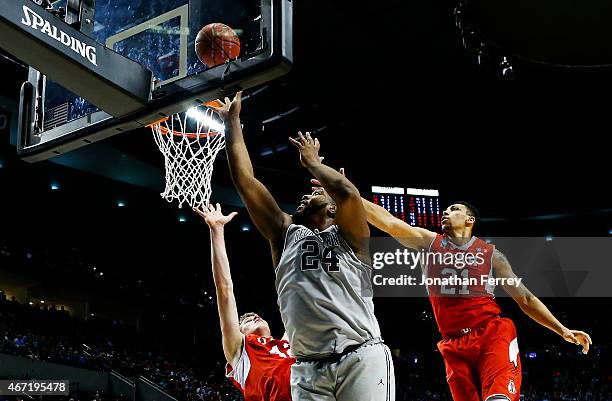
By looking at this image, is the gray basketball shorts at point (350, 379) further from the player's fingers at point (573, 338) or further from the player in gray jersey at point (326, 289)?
the player's fingers at point (573, 338)

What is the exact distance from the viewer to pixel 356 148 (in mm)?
16656

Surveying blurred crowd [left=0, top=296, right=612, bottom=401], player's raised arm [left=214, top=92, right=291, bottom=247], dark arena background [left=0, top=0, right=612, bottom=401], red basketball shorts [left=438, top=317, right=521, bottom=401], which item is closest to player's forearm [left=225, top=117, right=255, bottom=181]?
player's raised arm [left=214, top=92, right=291, bottom=247]

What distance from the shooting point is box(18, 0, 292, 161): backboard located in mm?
3514

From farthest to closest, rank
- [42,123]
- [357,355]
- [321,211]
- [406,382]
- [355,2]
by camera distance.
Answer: [406,382], [355,2], [42,123], [321,211], [357,355]

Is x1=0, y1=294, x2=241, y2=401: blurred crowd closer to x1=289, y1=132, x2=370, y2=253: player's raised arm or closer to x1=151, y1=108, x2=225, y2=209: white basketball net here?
x1=151, y1=108, x2=225, y2=209: white basketball net

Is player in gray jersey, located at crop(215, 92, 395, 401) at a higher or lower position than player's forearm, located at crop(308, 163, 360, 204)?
lower

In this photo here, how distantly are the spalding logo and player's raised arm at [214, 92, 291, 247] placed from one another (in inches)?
31.0

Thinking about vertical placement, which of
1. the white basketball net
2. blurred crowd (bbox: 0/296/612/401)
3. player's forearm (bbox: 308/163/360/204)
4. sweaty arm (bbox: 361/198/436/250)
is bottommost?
blurred crowd (bbox: 0/296/612/401)

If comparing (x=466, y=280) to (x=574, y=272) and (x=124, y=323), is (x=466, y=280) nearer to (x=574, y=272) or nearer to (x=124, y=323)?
(x=574, y=272)

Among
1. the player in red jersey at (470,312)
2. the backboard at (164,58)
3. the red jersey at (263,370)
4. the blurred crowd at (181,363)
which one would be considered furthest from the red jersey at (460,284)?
the blurred crowd at (181,363)

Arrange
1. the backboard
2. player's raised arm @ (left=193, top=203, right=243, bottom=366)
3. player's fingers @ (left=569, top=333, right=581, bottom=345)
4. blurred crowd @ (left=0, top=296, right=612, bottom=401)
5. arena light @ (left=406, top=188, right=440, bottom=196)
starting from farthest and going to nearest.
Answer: blurred crowd @ (left=0, top=296, right=612, bottom=401), arena light @ (left=406, top=188, right=440, bottom=196), player's fingers @ (left=569, top=333, right=581, bottom=345), player's raised arm @ (left=193, top=203, right=243, bottom=366), the backboard

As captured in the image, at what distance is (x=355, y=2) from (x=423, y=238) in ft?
20.1

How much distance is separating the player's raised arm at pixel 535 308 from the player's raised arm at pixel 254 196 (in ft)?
7.60

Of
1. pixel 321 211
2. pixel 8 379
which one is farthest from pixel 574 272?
pixel 321 211
